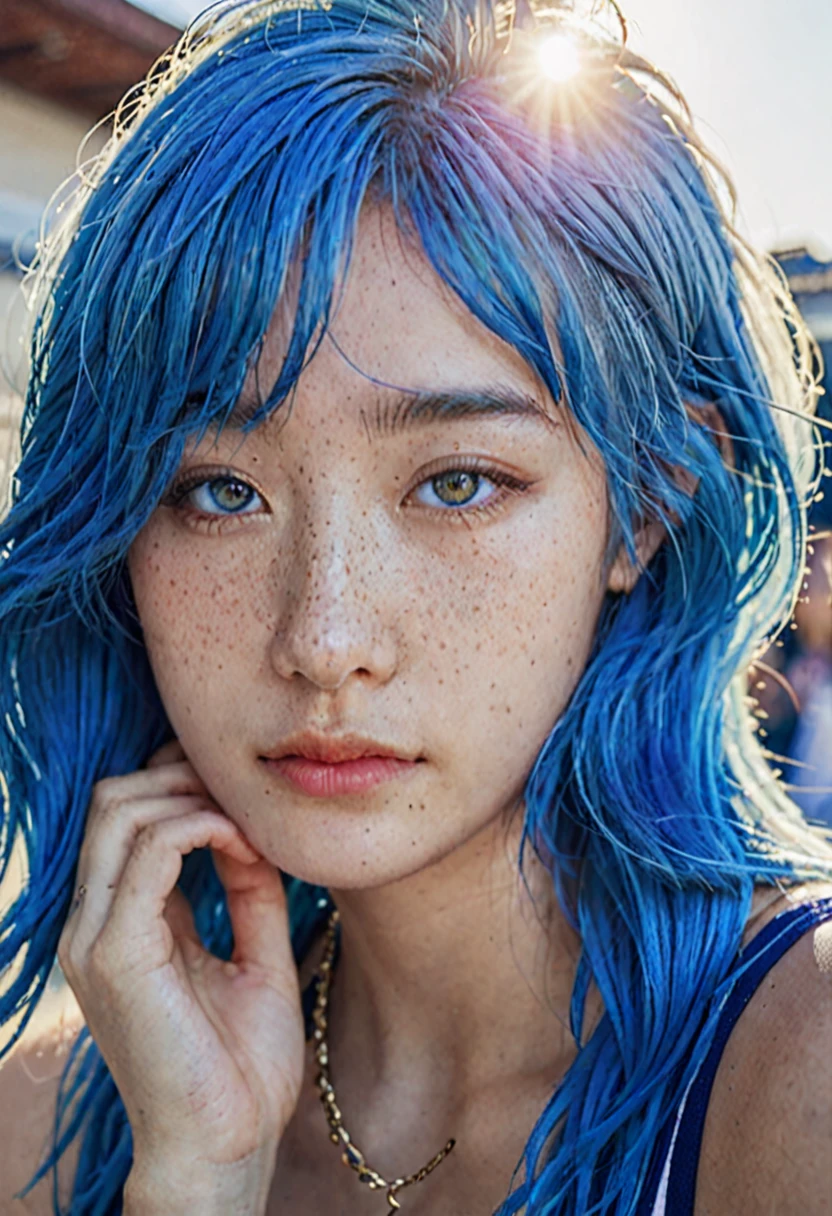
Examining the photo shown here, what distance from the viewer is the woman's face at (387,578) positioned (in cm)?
137

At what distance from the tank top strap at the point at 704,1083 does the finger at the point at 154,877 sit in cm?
73

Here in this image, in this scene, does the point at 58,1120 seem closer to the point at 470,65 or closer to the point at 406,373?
the point at 406,373

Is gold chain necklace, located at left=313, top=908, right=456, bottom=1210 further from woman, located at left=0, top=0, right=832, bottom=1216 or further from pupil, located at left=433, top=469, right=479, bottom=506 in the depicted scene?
pupil, located at left=433, top=469, right=479, bottom=506

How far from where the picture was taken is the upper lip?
4.69ft

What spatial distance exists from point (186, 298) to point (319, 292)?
17cm

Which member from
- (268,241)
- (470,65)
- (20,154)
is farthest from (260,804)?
(20,154)

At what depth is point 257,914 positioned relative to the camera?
1885 millimetres

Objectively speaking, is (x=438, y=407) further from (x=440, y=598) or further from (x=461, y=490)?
(x=440, y=598)

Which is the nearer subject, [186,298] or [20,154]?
[186,298]

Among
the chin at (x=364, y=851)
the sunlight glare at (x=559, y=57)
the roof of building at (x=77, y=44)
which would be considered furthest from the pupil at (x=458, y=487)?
the roof of building at (x=77, y=44)

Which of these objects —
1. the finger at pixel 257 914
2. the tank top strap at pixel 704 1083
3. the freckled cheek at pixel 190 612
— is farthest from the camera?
the finger at pixel 257 914

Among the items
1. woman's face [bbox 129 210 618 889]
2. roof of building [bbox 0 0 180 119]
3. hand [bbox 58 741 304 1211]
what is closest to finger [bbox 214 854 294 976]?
hand [bbox 58 741 304 1211]

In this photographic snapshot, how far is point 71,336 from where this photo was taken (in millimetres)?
1583

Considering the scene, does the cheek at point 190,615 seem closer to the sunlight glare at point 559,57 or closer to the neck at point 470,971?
the neck at point 470,971
